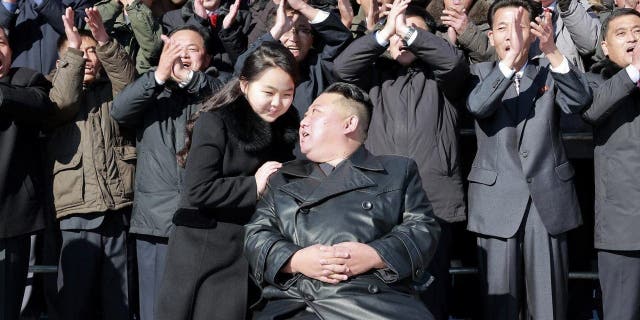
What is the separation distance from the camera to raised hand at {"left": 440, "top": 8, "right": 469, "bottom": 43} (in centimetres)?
704

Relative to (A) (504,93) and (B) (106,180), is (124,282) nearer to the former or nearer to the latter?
(B) (106,180)

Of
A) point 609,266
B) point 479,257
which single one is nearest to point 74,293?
point 479,257

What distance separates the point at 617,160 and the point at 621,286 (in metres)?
0.73

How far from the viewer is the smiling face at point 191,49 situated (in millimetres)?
6867

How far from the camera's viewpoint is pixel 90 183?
672 cm

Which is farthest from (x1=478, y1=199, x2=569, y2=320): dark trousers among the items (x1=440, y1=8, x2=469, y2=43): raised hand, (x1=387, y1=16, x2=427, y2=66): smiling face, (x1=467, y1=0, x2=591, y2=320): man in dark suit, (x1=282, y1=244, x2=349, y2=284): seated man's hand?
(x1=282, y1=244, x2=349, y2=284): seated man's hand

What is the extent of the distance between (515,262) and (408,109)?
1.07m

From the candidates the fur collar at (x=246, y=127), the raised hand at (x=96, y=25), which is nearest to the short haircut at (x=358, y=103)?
the fur collar at (x=246, y=127)

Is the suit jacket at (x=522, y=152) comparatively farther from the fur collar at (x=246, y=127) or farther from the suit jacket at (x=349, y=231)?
the fur collar at (x=246, y=127)

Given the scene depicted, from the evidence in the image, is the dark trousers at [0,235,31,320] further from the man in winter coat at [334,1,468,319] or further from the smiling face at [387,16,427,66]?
the smiling face at [387,16,427,66]

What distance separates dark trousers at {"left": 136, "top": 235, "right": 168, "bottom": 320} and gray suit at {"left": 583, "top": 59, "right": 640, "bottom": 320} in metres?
2.57

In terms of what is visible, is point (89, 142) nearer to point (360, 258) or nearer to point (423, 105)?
point (423, 105)

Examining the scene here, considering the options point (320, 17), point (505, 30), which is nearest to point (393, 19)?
point (320, 17)

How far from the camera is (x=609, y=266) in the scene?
6402 millimetres
